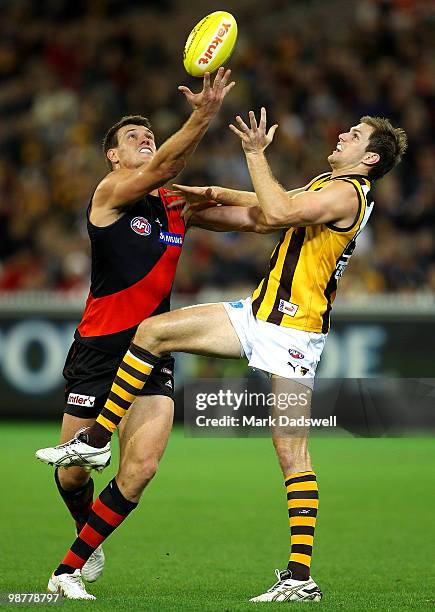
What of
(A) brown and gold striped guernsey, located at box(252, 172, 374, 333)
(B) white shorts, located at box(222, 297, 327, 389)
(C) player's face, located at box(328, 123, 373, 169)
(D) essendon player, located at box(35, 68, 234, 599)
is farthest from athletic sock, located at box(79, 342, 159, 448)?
(C) player's face, located at box(328, 123, 373, 169)

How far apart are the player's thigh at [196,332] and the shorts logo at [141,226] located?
0.55 m

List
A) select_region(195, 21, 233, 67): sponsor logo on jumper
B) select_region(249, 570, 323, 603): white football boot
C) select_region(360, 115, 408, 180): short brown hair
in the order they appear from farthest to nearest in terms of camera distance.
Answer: select_region(360, 115, 408, 180): short brown hair → select_region(195, 21, 233, 67): sponsor logo on jumper → select_region(249, 570, 323, 603): white football boot

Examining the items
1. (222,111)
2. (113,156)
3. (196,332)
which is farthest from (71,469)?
(222,111)

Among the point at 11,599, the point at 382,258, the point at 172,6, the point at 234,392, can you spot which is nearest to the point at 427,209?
the point at 382,258

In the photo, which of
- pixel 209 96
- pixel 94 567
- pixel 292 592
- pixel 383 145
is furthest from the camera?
pixel 94 567

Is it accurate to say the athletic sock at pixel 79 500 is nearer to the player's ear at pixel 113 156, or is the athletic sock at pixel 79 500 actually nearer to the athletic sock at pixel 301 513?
the athletic sock at pixel 301 513

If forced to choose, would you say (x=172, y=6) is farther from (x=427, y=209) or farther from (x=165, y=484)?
(x=165, y=484)

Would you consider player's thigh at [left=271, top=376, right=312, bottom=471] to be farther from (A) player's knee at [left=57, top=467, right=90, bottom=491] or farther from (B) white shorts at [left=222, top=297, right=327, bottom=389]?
(A) player's knee at [left=57, top=467, right=90, bottom=491]

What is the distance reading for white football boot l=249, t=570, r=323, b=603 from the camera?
6004mm

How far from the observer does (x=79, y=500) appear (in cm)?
692

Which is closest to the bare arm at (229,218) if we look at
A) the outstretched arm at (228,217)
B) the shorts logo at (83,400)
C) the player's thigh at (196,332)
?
the outstretched arm at (228,217)

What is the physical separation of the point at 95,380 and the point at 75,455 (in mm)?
607

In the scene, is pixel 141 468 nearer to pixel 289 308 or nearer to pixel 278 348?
pixel 278 348

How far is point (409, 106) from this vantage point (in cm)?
1698
